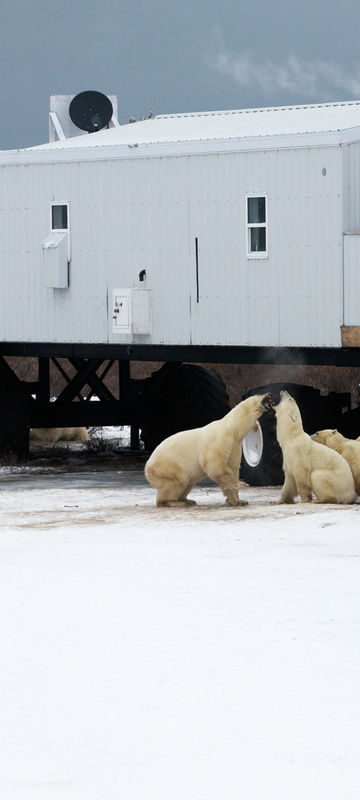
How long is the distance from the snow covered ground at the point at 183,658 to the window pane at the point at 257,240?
565 cm

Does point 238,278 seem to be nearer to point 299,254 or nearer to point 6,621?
point 299,254

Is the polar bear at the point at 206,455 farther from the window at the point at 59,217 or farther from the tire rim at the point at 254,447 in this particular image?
the window at the point at 59,217

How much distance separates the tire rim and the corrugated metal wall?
1.11m

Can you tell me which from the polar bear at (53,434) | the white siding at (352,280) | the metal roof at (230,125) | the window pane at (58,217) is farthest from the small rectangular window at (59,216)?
the polar bear at (53,434)

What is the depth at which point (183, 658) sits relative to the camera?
7336 millimetres

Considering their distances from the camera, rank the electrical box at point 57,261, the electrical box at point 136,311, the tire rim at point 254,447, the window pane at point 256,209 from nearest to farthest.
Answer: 1. the tire rim at point 254,447
2. the window pane at point 256,209
3. the electrical box at point 136,311
4. the electrical box at point 57,261

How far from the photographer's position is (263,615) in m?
8.32

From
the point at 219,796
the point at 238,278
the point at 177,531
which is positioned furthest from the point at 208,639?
the point at 238,278

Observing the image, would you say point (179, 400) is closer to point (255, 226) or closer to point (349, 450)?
point (255, 226)

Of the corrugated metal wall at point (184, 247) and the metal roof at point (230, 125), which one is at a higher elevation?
the metal roof at point (230, 125)

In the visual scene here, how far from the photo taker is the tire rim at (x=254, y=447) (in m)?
16.8

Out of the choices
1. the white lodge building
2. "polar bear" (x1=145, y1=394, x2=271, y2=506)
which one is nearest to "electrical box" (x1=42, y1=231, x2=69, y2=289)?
the white lodge building

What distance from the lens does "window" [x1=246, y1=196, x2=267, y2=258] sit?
56.6ft

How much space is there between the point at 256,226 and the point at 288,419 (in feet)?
15.8
